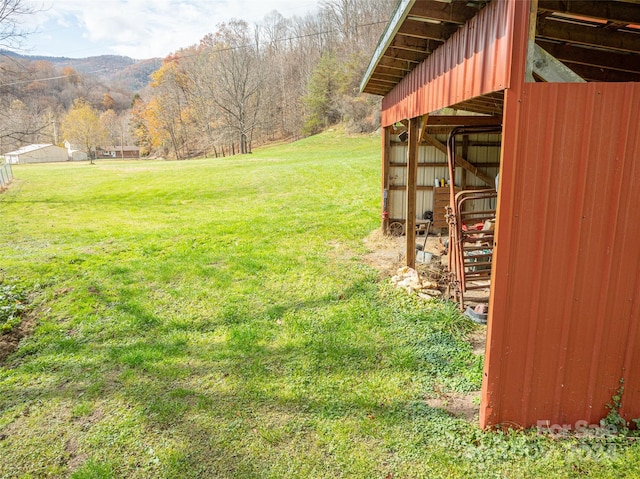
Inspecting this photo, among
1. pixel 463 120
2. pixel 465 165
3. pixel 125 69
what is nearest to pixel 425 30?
pixel 463 120

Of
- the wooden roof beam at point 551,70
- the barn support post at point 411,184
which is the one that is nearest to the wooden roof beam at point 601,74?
the barn support post at point 411,184

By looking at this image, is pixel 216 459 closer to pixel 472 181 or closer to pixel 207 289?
pixel 207 289

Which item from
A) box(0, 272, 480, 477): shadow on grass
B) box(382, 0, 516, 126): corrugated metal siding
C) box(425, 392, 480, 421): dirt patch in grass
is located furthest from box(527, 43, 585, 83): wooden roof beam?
box(0, 272, 480, 477): shadow on grass

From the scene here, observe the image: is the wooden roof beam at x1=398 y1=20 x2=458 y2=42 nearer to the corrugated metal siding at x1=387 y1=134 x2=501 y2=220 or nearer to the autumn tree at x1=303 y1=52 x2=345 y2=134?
the corrugated metal siding at x1=387 y1=134 x2=501 y2=220

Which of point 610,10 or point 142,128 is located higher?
point 142,128

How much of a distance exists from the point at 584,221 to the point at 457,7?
196cm

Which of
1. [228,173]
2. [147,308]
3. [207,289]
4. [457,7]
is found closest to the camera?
[457,7]

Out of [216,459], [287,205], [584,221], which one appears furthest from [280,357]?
[287,205]

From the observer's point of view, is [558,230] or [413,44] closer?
[558,230]

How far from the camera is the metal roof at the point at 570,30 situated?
111 inches

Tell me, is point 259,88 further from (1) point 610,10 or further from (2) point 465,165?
(1) point 610,10

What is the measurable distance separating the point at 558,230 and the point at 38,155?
225 feet

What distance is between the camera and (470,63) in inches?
121

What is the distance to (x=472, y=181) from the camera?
806 cm
